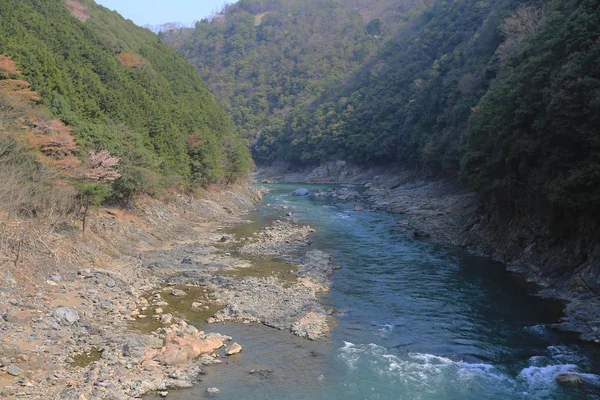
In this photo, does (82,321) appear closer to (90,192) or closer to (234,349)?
(234,349)

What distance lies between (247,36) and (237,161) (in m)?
107

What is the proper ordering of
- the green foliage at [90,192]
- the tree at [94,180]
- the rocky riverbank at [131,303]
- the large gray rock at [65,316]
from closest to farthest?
the rocky riverbank at [131,303], the large gray rock at [65,316], the green foliage at [90,192], the tree at [94,180]

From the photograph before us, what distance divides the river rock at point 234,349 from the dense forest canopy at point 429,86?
1492cm

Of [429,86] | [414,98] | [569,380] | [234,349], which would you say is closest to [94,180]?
[234,349]

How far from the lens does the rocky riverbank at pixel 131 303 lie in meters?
12.3

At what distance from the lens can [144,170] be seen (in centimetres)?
2955

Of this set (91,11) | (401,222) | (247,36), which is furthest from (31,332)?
(247,36)

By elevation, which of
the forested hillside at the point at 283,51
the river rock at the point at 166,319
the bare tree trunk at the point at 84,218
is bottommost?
the river rock at the point at 166,319

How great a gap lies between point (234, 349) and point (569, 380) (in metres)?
9.80

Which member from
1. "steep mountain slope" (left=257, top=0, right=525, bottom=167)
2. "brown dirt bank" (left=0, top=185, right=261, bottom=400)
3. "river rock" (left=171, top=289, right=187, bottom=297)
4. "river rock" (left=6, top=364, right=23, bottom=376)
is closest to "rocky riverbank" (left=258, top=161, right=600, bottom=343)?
"steep mountain slope" (left=257, top=0, right=525, bottom=167)

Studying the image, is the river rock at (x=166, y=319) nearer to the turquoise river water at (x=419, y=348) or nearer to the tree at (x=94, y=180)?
the turquoise river water at (x=419, y=348)

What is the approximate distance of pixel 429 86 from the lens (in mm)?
64438

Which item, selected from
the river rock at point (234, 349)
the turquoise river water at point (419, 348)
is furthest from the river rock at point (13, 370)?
the river rock at point (234, 349)

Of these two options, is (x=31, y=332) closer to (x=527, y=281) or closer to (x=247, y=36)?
(x=527, y=281)
